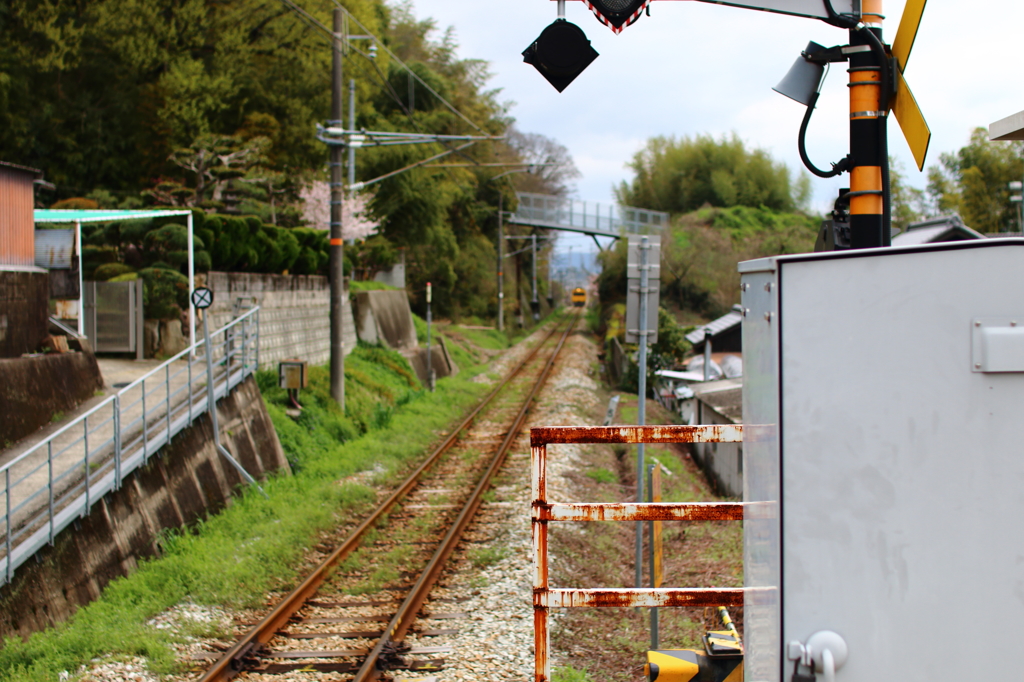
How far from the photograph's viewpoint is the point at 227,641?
6.90 meters

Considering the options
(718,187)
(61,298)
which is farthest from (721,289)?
(61,298)

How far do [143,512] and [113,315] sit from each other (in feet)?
23.3

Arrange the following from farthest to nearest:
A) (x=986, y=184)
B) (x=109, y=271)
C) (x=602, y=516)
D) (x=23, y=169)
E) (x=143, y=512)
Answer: (x=986, y=184) < (x=109, y=271) < (x=23, y=169) < (x=143, y=512) < (x=602, y=516)

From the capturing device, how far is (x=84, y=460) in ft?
28.0

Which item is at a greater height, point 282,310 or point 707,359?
point 282,310

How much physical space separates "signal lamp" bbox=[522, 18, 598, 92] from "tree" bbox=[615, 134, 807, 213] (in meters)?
51.4

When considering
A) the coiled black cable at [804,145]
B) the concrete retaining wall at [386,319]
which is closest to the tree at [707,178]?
the concrete retaining wall at [386,319]

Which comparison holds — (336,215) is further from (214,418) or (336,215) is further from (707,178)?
(707,178)

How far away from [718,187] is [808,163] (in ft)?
170

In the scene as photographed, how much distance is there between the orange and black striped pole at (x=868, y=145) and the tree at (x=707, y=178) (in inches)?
2031

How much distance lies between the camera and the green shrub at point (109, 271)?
15609 millimetres

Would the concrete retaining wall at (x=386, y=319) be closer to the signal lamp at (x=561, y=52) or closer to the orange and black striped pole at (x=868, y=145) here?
the signal lamp at (x=561, y=52)

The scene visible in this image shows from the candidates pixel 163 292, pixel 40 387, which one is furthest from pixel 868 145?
pixel 163 292

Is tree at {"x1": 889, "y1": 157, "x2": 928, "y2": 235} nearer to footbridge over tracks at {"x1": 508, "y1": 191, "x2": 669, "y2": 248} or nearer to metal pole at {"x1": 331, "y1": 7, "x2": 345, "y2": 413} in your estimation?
footbridge over tracks at {"x1": 508, "y1": 191, "x2": 669, "y2": 248}
